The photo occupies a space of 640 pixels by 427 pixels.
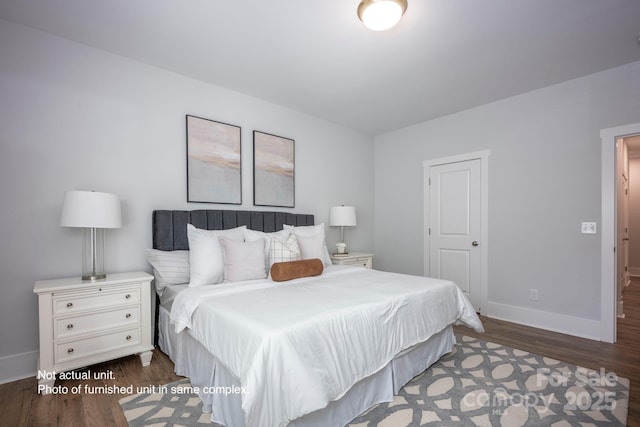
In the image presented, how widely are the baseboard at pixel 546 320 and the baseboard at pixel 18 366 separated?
4564mm

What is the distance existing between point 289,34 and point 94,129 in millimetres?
1843

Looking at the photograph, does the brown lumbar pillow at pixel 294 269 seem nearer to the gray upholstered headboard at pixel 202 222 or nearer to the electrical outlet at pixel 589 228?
the gray upholstered headboard at pixel 202 222

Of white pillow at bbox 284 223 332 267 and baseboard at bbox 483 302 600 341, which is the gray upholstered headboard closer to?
white pillow at bbox 284 223 332 267

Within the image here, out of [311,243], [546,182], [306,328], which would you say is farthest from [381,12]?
[546,182]

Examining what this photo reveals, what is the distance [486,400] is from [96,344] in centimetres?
277

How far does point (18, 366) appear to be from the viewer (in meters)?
2.21

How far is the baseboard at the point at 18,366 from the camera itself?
2150 mm

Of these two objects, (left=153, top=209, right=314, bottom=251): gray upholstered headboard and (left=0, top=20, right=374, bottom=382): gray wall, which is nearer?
(left=0, top=20, right=374, bottom=382): gray wall

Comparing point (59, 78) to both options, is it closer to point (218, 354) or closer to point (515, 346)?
point (218, 354)

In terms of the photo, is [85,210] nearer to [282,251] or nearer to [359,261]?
[282,251]

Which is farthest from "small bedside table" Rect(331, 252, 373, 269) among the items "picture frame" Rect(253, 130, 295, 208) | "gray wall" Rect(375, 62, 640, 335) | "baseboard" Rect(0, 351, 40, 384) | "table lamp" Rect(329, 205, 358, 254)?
"baseboard" Rect(0, 351, 40, 384)

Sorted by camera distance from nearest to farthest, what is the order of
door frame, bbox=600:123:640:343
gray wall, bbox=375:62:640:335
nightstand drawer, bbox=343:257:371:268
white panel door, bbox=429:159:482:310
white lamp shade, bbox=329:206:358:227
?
door frame, bbox=600:123:640:343, gray wall, bbox=375:62:640:335, white panel door, bbox=429:159:482:310, nightstand drawer, bbox=343:257:371:268, white lamp shade, bbox=329:206:358:227

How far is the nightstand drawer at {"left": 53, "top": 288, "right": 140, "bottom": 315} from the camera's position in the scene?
2.07 metres

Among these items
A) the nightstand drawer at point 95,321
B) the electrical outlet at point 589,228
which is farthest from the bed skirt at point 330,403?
the electrical outlet at point 589,228
